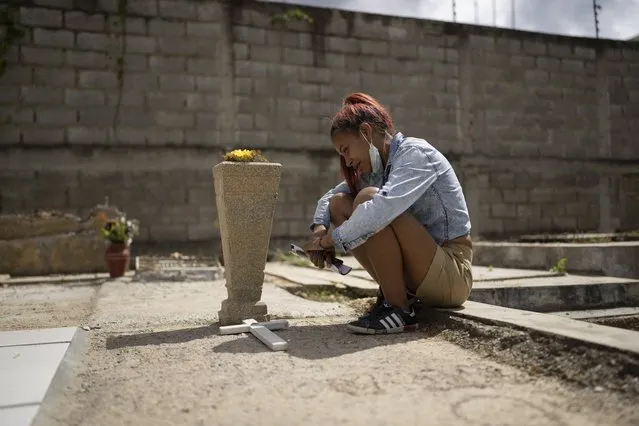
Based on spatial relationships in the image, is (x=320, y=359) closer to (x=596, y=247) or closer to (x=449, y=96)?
(x=596, y=247)

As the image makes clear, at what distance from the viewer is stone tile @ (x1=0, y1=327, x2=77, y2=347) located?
2.44m

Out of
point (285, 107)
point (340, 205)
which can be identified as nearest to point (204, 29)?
point (285, 107)

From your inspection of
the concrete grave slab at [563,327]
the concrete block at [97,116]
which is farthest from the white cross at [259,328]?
the concrete block at [97,116]

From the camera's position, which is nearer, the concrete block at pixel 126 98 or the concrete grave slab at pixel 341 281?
the concrete grave slab at pixel 341 281

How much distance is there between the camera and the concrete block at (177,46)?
7797 millimetres

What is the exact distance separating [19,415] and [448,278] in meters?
1.79

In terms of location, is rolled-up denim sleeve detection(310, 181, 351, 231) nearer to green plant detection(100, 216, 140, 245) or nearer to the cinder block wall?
green plant detection(100, 216, 140, 245)

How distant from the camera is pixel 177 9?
7855 millimetres

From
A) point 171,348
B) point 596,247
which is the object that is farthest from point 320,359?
point 596,247

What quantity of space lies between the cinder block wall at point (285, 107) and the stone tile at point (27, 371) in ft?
18.3

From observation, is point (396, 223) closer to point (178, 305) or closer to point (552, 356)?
point (552, 356)

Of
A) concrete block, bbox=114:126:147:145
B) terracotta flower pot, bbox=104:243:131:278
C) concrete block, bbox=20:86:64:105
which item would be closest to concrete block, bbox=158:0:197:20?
concrete block, bbox=114:126:147:145

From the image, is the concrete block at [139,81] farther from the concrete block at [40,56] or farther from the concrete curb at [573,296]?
the concrete curb at [573,296]

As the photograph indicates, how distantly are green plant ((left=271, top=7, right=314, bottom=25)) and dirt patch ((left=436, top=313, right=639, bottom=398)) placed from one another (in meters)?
6.93
